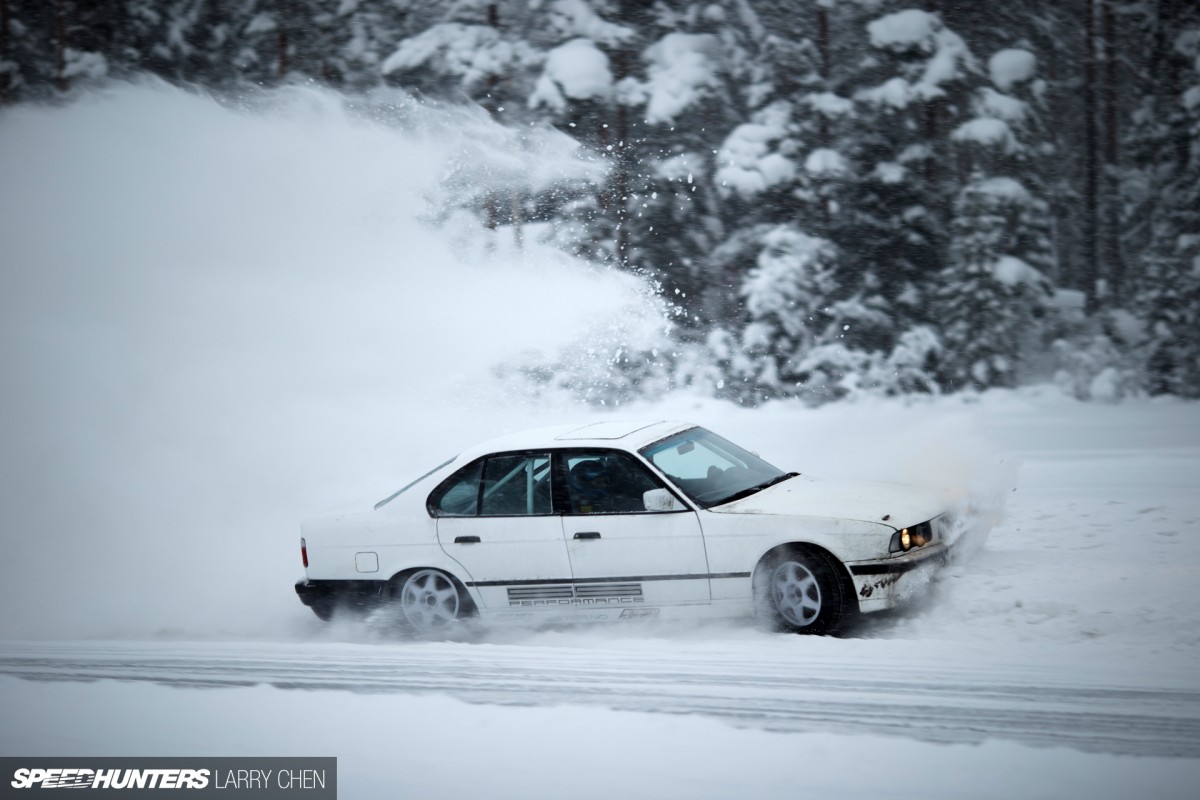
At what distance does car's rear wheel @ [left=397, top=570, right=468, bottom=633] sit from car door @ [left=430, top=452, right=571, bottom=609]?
0.19m

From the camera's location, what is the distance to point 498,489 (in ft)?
21.8

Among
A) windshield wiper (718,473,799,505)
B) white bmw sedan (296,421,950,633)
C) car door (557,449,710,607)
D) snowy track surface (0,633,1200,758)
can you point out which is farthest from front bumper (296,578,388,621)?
windshield wiper (718,473,799,505)

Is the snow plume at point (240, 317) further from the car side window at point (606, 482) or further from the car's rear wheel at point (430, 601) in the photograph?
the car side window at point (606, 482)

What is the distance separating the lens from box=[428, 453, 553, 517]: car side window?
21.5ft

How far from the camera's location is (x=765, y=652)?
5707mm


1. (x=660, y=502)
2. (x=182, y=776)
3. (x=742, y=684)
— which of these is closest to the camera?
(x=182, y=776)

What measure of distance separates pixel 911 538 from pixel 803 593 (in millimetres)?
642

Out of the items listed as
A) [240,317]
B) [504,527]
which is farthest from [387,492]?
[240,317]

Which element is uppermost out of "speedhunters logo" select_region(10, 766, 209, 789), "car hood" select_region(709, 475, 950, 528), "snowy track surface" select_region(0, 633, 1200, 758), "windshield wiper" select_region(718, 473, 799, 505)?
"windshield wiper" select_region(718, 473, 799, 505)

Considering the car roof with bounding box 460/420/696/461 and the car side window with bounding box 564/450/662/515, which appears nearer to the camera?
the car side window with bounding box 564/450/662/515

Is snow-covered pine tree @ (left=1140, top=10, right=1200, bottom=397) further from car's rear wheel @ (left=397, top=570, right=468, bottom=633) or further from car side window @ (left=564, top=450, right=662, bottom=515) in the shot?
car's rear wheel @ (left=397, top=570, right=468, bottom=633)

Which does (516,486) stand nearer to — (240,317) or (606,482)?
(606,482)

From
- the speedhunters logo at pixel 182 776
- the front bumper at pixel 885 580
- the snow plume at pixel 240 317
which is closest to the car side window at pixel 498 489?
the front bumper at pixel 885 580

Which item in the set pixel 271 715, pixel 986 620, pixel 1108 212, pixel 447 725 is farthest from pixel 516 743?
pixel 1108 212
